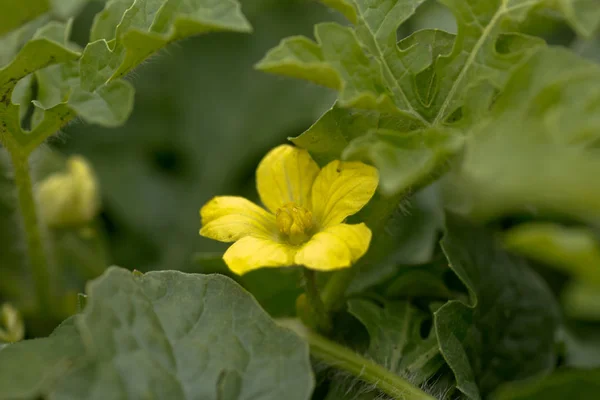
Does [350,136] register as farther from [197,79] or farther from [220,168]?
[197,79]

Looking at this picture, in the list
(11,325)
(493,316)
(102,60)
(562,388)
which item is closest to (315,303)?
(493,316)

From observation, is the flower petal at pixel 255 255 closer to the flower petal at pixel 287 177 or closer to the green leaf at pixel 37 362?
the flower petal at pixel 287 177

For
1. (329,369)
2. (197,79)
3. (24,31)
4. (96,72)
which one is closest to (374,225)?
(329,369)

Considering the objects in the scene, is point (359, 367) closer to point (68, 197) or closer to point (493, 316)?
point (493, 316)

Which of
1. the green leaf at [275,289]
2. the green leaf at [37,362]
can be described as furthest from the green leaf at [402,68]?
the green leaf at [37,362]

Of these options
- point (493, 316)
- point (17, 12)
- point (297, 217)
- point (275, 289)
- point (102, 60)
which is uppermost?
point (17, 12)

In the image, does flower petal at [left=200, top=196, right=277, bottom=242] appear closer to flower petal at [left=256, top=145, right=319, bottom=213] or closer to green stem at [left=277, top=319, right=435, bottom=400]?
flower petal at [left=256, top=145, right=319, bottom=213]

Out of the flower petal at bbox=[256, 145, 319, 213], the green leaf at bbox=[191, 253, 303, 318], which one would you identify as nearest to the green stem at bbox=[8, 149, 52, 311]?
the green leaf at bbox=[191, 253, 303, 318]
